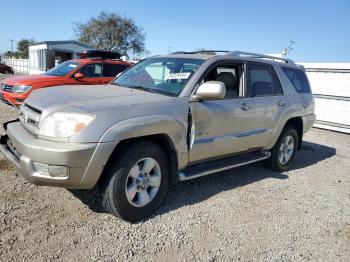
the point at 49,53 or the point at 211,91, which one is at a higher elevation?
the point at 49,53

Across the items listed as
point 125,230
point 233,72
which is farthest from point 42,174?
point 233,72

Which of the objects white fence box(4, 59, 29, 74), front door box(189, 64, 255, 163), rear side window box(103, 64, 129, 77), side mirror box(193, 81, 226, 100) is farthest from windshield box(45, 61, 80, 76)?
white fence box(4, 59, 29, 74)

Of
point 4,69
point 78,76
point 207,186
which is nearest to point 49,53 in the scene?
point 4,69

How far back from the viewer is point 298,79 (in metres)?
6.11

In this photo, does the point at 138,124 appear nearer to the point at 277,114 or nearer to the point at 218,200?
the point at 218,200

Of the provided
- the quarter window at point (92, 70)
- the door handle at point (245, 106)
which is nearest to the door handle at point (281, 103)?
the door handle at point (245, 106)

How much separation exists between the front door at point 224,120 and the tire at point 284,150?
101cm

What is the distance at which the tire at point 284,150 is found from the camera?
572 centimetres

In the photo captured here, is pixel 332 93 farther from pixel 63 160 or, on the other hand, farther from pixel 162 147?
pixel 63 160

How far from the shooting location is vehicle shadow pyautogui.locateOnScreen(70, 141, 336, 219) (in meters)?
4.02

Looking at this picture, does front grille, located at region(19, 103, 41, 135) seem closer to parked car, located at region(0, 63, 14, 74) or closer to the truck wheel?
the truck wheel

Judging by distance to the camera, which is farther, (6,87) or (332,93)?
(332,93)

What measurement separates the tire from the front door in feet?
3.32

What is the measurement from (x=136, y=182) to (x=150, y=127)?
2.03 ft
